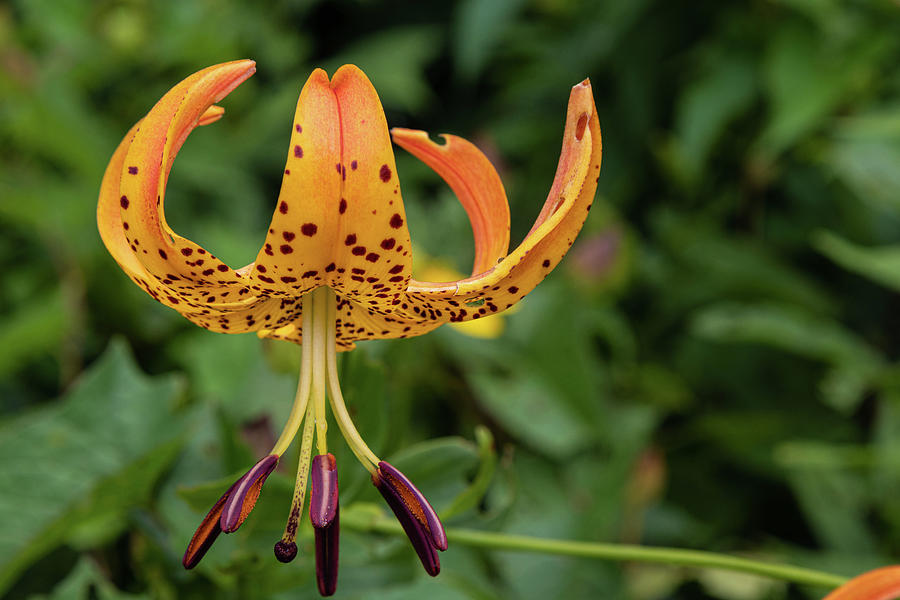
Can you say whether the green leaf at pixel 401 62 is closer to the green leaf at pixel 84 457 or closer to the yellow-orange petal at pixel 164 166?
the green leaf at pixel 84 457

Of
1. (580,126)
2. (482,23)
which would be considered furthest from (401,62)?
(580,126)

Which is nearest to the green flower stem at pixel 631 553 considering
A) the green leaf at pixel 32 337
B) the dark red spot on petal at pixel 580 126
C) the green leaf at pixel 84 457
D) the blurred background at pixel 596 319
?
the blurred background at pixel 596 319

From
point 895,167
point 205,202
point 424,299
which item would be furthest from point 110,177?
point 205,202

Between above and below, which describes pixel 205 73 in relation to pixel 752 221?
below

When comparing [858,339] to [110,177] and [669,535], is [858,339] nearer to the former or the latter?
[669,535]

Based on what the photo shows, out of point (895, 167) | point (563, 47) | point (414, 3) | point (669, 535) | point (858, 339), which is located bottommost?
point (669, 535)
